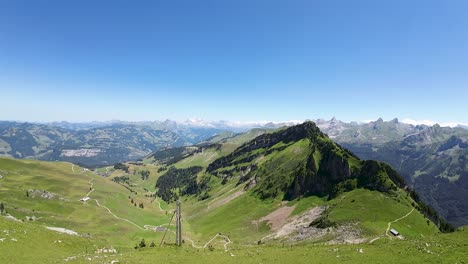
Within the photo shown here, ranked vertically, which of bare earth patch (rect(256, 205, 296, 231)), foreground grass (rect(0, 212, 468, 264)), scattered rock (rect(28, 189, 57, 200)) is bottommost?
bare earth patch (rect(256, 205, 296, 231))

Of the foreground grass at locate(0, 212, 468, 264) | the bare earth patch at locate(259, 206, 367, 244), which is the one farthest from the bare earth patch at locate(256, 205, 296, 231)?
the foreground grass at locate(0, 212, 468, 264)

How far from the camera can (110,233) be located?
15712 cm

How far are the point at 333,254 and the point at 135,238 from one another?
120708mm

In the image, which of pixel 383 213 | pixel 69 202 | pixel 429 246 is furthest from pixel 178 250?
pixel 69 202

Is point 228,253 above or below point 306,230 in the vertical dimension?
above

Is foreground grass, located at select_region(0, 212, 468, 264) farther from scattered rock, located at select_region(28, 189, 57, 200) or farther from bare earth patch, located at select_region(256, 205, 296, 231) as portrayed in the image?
scattered rock, located at select_region(28, 189, 57, 200)

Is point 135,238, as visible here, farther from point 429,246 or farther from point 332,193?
point 429,246

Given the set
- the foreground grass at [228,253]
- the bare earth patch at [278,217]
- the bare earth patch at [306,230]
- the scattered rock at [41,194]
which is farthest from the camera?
the scattered rock at [41,194]

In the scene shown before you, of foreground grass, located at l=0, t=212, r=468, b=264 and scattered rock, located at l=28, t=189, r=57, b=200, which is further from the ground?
foreground grass, located at l=0, t=212, r=468, b=264

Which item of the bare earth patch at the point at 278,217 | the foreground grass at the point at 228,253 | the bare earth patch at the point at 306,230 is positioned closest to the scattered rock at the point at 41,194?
the bare earth patch at the point at 278,217

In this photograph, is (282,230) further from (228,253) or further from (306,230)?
(228,253)

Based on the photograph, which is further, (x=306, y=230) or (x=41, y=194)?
(x=41, y=194)

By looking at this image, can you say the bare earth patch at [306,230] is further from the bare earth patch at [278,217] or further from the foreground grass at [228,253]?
the foreground grass at [228,253]

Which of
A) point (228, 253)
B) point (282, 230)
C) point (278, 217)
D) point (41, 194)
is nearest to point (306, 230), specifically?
point (282, 230)
